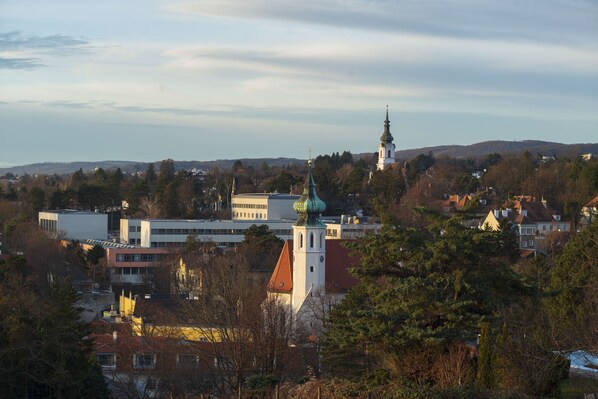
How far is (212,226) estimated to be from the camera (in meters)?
84.8

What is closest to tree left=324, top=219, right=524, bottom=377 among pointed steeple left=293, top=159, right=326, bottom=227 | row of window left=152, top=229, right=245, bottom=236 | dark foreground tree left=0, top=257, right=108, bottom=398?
dark foreground tree left=0, top=257, right=108, bottom=398

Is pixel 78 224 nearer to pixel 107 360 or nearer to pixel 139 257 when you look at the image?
pixel 139 257

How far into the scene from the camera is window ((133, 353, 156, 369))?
3453 centimetres

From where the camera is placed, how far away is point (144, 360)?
3475 centimetres

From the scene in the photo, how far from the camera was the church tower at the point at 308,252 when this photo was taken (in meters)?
49.4

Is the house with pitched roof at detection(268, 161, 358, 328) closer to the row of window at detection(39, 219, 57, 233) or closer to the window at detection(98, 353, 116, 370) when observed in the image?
the window at detection(98, 353, 116, 370)

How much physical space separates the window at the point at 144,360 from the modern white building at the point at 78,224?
52.8m

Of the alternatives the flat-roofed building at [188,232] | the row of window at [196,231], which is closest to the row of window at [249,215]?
the flat-roofed building at [188,232]

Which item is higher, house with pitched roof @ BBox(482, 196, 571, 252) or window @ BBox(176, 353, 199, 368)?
house with pitched roof @ BBox(482, 196, 571, 252)

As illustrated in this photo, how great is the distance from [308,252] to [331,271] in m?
1.35

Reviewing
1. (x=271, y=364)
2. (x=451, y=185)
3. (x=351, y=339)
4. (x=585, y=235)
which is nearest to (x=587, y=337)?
(x=351, y=339)

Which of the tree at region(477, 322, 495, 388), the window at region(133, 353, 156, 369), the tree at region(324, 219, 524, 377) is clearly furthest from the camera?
the window at region(133, 353, 156, 369)

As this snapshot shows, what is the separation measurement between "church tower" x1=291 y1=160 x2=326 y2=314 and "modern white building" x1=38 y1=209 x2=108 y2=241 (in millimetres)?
40582

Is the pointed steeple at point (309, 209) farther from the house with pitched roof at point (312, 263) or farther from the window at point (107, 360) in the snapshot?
the window at point (107, 360)
